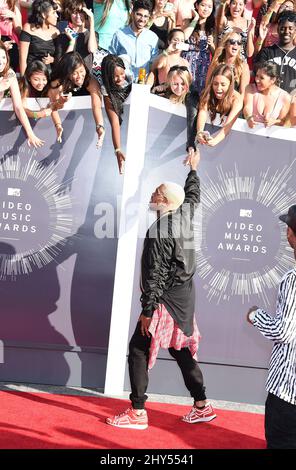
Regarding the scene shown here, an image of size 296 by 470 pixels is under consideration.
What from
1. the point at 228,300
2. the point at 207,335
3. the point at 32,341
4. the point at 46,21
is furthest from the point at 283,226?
the point at 46,21

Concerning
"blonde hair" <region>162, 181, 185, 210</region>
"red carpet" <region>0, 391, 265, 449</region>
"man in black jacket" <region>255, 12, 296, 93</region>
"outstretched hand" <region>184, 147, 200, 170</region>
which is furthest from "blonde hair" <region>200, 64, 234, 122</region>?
"red carpet" <region>0, 391, 265, 449</region>

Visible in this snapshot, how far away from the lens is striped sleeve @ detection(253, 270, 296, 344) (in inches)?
125

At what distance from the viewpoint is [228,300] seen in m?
5.79

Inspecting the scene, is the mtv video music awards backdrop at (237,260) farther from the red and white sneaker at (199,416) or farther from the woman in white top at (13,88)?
the woman in white top at (13,88)

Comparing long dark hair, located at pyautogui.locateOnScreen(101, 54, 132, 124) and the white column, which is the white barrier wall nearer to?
the white column

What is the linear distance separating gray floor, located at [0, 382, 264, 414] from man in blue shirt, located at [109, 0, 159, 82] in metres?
2.96

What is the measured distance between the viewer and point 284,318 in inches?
126

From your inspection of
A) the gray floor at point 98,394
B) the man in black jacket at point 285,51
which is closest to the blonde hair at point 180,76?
the man in black jacket at point 285,51

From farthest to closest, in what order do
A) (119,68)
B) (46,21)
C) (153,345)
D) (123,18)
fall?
1. (123,18)
2. (46,21)
3. (119,68)
4. (153,345)

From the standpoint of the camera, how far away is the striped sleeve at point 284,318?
3172 mm

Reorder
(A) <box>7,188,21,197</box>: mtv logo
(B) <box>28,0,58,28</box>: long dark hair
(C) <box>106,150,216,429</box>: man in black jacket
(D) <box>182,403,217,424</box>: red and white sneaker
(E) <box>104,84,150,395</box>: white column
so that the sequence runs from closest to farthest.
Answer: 1. (C) <box>106,150,216,429</box>: man in black jacket
2. (D) <box>182,403,217,424</box>: red and white sneaker
3. (E) <box>104,84,150,395</box>: white column
4. (A) <box>7,188,21,197</box>: mtv logo
5. (B) <box>28,0,58,28</box>: long dark hair

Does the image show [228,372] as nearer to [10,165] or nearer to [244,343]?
[244,343]

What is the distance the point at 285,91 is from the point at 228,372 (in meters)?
2.56

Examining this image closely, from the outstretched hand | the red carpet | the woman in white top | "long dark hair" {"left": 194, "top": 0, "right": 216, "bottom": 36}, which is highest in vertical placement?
"long dark hair" {"left": 194, "top": 0, "right": 216, "bottom": 36}
